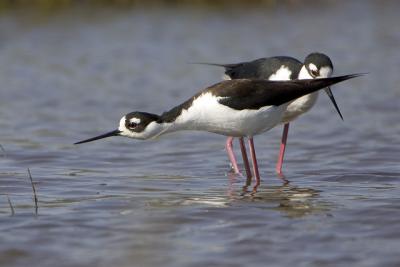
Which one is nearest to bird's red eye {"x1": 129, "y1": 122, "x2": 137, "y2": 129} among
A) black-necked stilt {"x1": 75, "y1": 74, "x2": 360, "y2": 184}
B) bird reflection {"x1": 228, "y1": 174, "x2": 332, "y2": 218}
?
black-necked stilt {"x1": 75, "y1": 74, "x2": 360, "y2": 184}

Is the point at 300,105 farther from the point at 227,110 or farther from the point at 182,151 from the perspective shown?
the point at 182,151

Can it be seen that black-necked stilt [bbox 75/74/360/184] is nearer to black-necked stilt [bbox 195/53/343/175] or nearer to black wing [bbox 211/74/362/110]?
black wing [bbox 211/74/362/110]

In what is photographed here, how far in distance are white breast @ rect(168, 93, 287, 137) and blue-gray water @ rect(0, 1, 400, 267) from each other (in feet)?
1.55

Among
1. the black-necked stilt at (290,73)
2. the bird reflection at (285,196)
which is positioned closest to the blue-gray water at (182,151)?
the bird reflection at (285,196)

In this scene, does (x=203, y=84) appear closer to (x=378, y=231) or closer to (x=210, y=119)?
(x=210, y=119)

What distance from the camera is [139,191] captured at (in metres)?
6.87

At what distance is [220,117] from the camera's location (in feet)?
22.9

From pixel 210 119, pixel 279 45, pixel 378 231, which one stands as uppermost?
pixel 279 45

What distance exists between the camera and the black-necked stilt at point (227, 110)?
22.9ft

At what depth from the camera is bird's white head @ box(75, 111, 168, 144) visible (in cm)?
699

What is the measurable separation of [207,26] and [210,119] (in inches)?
341

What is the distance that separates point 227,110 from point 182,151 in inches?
71.8

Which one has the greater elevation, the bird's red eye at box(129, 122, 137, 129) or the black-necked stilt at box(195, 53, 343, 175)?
the black-necked stilt at box(195, 53, 343, 175)

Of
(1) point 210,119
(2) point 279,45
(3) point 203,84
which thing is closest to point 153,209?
(1) point 210,119
